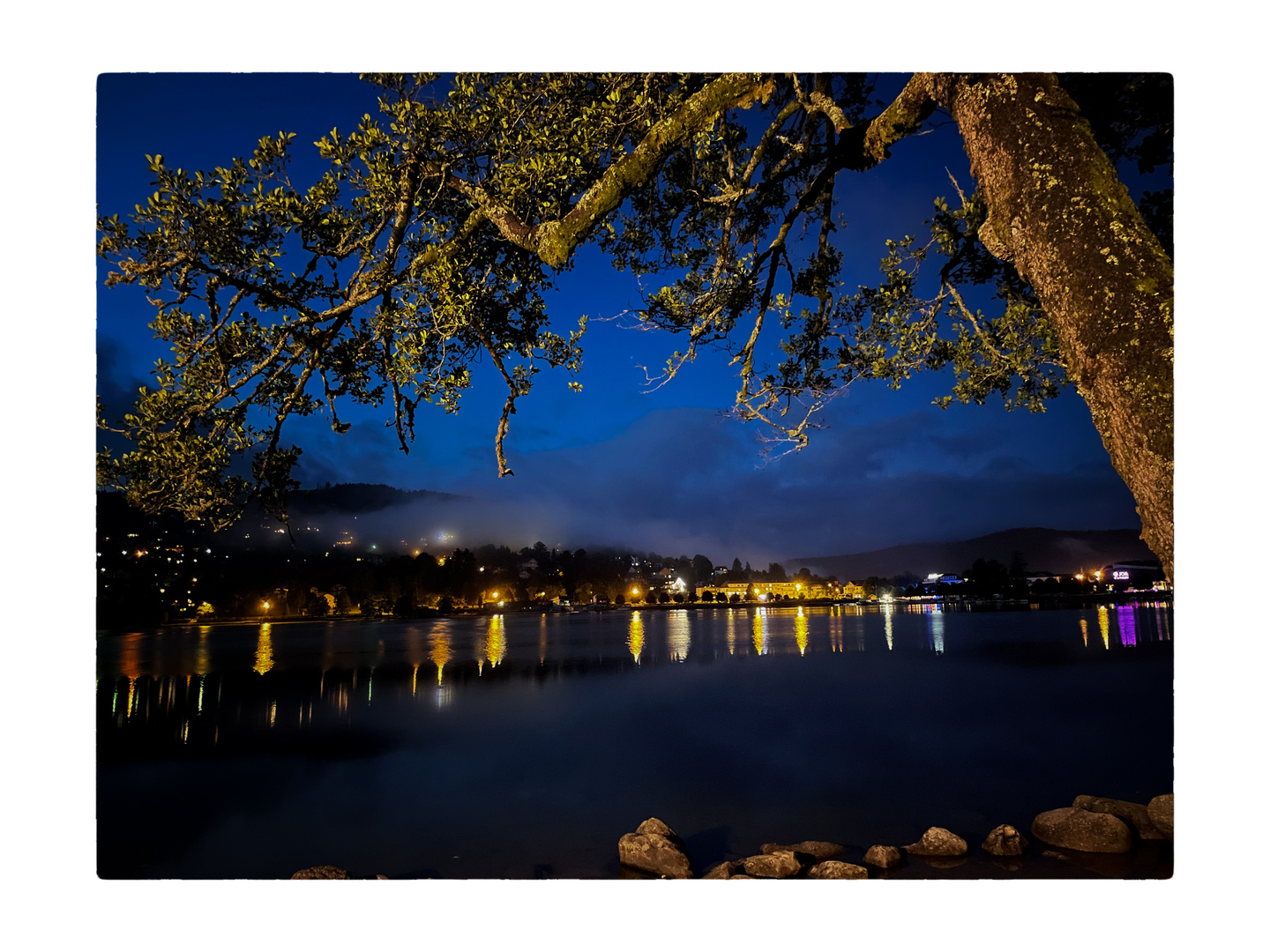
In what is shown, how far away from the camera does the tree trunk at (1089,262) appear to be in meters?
2.24

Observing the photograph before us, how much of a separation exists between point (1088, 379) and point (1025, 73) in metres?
1.32

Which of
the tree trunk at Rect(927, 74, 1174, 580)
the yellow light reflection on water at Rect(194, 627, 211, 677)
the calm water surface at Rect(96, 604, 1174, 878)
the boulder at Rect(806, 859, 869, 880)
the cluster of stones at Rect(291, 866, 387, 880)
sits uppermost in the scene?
the tree trunk at Rect(927, 74, 1174, 580)

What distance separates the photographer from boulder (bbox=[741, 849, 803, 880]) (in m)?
4.98

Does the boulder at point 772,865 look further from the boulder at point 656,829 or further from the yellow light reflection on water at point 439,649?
the yellow light reflection on water at point 439,649

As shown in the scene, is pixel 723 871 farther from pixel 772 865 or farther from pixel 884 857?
pixel 884 857

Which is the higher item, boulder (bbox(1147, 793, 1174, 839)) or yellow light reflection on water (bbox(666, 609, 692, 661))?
boulder (bbox(1147, 793, 1174, 839))

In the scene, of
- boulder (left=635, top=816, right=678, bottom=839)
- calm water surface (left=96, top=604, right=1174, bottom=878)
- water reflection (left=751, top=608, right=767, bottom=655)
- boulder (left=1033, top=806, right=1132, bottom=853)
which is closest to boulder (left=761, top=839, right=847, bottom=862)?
calm water surface (left=96, top=604, right=1174, bottom=878)

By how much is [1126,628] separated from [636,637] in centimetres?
1750

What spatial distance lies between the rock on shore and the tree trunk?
12.8 feet

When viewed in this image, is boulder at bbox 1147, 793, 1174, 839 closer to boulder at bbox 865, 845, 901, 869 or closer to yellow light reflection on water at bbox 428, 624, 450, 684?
boulder at bbox 865, 845, 901, 869

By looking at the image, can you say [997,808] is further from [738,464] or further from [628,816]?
[738,464]

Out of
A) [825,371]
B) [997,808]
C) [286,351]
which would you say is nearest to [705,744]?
[997,808]

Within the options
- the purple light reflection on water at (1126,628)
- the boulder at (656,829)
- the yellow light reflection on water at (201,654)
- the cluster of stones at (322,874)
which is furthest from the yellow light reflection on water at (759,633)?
the cluster of stones at (322,874)

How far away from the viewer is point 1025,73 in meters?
2.84
